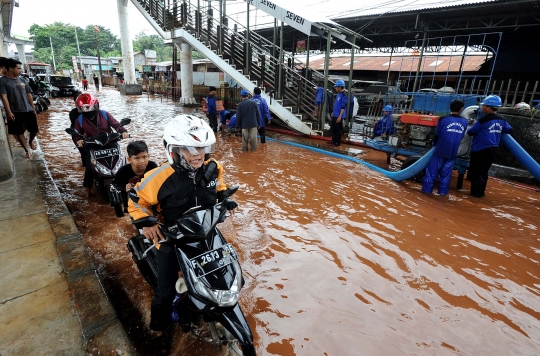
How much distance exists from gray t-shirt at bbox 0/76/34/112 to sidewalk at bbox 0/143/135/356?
2.86m

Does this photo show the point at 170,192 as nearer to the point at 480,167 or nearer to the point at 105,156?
the point at 105,156

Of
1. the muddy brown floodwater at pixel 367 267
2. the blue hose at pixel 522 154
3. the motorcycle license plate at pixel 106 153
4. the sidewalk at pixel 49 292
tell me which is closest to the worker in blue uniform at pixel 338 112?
the muddy brown floodwater at pixel 367 267

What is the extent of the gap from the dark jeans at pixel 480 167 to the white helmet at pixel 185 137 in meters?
5.44

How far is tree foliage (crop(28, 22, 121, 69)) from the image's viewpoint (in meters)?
55.4

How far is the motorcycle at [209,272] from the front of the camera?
1.87 metres

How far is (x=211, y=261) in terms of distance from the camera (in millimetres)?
1962

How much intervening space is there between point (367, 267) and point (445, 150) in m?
3.26

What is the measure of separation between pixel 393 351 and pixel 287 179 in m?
4.26

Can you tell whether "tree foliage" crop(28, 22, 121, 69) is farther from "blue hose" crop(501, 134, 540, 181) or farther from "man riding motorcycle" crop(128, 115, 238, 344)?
"blue hose" crop(501, 134, 540, 181)

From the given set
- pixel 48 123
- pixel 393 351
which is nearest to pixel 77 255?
pixel 393 351

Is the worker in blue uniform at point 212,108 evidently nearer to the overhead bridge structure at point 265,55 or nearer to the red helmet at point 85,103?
the overhead bridge structure at point 265,55

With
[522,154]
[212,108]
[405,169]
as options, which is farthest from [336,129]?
[212,108]

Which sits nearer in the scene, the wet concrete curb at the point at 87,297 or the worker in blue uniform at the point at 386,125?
the wet concrete curb at the point at 87,297

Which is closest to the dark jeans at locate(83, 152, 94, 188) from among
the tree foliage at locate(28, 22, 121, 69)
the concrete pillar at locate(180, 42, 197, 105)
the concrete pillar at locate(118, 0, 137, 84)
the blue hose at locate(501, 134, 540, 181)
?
the blue hose at locate(501, 134, 540, 181)
